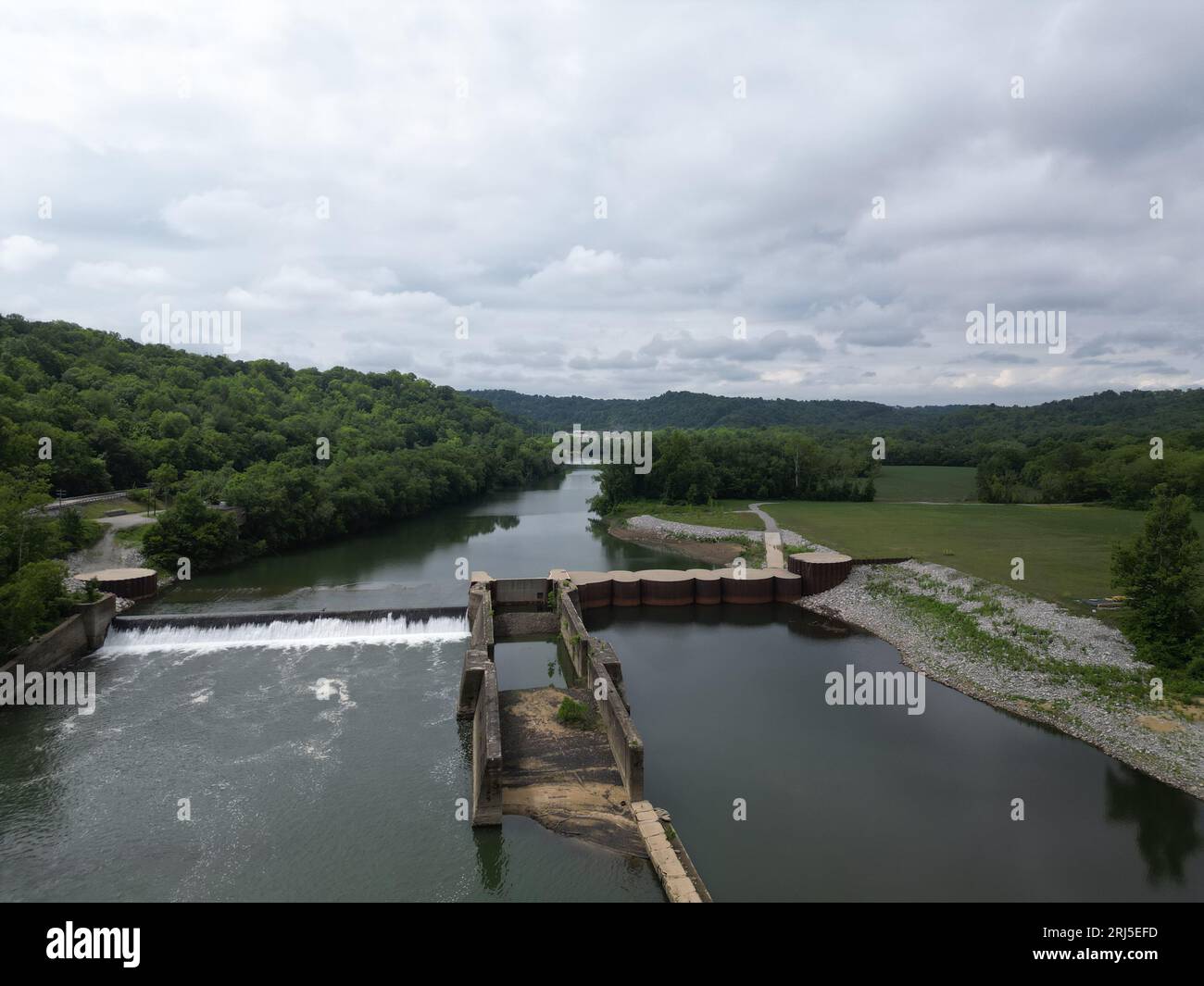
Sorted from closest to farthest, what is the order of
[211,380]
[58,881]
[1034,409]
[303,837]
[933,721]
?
[58,881] < [303,837] < [933,721] < [211,380] < [1034,409]

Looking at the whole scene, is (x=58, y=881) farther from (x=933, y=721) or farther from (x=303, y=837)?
(x=933, y=721)

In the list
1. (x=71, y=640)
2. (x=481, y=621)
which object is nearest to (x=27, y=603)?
(x=71, y=640)

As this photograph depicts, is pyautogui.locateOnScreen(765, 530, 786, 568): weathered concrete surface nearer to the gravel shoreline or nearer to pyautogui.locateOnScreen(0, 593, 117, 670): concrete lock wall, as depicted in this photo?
the gravel shoreline

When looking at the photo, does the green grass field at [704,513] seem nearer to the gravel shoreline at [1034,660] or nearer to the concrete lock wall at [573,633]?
the gravel shoreline at [1034,660]

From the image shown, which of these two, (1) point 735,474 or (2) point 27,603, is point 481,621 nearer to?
(2) point 27,603

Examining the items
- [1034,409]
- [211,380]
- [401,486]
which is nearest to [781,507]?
[401,486]
